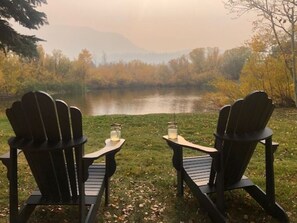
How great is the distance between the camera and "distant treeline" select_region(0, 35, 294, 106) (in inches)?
657

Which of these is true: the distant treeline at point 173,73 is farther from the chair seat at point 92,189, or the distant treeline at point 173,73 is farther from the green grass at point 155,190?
the chair seat at point 92,189

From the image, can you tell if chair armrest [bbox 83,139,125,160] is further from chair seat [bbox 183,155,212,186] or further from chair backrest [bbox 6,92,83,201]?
chair seat [bbox 183,155,212,186]

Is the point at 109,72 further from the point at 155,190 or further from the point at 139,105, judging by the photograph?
the point at 155,190

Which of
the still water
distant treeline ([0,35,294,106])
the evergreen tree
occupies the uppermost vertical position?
the evergreen tree

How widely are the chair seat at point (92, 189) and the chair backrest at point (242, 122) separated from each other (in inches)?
42.0

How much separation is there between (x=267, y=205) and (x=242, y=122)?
875 millimetres

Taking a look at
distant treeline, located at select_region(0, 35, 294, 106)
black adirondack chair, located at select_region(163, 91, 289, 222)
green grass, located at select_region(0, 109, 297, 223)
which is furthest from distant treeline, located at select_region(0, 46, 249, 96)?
black adirondack chair, located at select_region(163, 91, 289, 222)

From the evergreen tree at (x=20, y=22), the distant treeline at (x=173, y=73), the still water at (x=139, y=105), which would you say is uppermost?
the evergreen tree at (x=20, y=22)

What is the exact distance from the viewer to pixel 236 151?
8.39ft

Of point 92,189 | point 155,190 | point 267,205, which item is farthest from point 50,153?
point 267,205

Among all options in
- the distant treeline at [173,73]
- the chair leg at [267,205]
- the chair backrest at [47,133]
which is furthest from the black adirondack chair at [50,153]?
the distant treeline at [173,73]

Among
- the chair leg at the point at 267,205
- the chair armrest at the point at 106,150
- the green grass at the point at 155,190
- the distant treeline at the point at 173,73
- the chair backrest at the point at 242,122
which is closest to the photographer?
the chair armrest at the point at 106,150

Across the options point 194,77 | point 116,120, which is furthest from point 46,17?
point 194,77

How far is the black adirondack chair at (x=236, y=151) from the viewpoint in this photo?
94.7 inches
